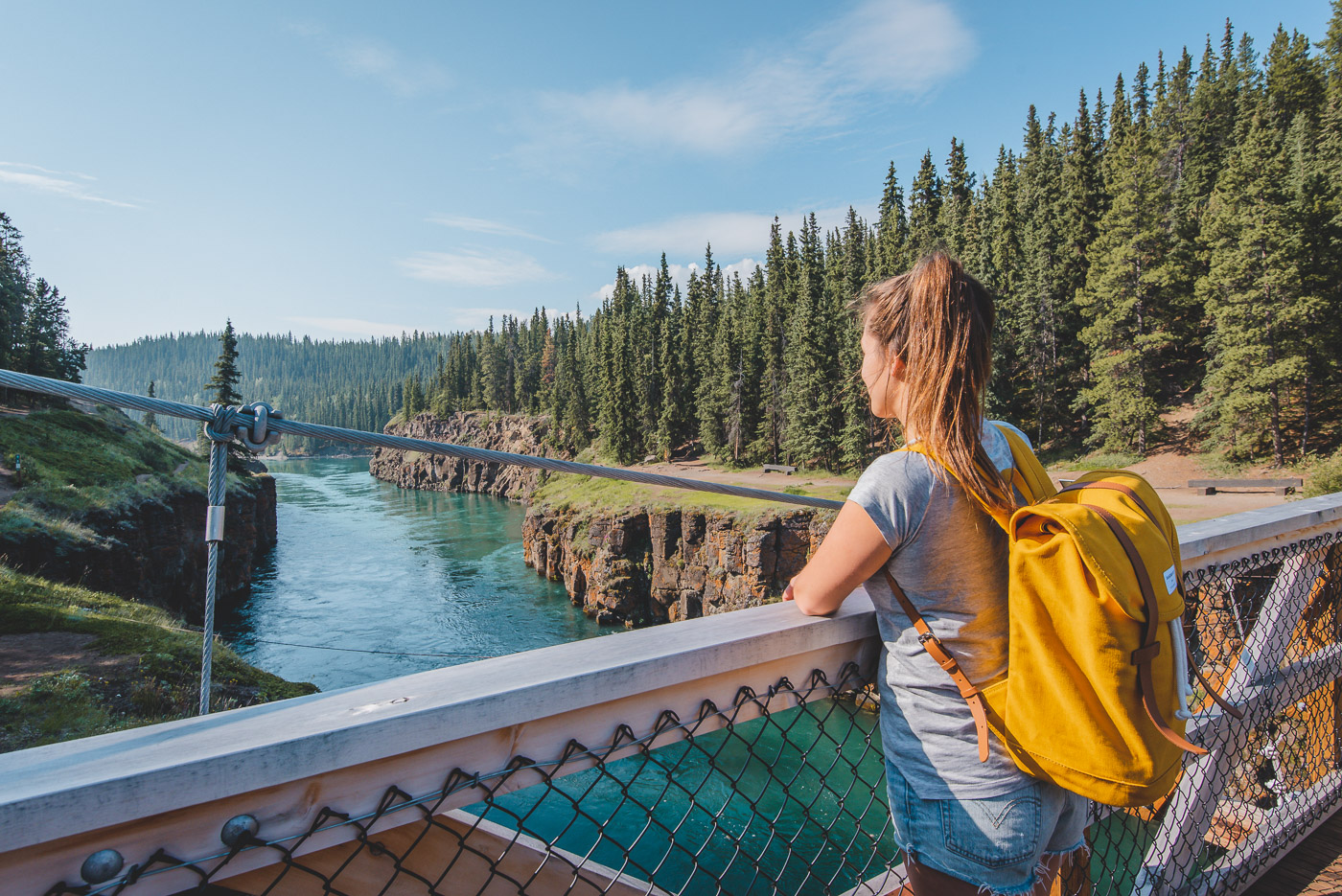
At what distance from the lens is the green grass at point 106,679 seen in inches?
346

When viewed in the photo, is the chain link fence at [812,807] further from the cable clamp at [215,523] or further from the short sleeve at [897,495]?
the cable clamp at [215,523]

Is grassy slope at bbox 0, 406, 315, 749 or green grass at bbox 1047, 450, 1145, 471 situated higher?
green grass at bbox 1047, 450, 1145, 471

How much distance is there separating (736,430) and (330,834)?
53346mm

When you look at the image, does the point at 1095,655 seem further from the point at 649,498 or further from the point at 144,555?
the point at 649,498

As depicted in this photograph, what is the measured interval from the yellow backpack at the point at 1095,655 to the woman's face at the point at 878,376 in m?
0.48

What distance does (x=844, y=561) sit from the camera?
158 cm

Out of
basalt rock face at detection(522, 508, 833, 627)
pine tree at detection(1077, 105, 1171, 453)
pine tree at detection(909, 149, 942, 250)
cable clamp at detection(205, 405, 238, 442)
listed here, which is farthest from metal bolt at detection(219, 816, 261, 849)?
pine tree at detection(909, 149, 942, 250)

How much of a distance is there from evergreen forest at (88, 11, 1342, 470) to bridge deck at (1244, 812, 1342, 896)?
14291 millimetres

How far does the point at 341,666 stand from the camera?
87.7 ft

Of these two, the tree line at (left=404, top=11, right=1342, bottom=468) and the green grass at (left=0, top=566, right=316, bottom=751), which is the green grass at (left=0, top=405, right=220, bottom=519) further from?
the tree line at (left=404, top=11, right=1342, bottom=468)

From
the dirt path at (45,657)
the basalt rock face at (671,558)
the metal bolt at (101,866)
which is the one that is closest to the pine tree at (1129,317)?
the basalt rock face at (671,558)

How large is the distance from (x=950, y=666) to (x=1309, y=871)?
326cm

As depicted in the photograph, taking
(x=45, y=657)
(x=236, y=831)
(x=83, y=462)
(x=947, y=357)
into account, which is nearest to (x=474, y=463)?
(x=83, y=462)

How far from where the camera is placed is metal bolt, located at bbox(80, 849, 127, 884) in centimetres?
86
